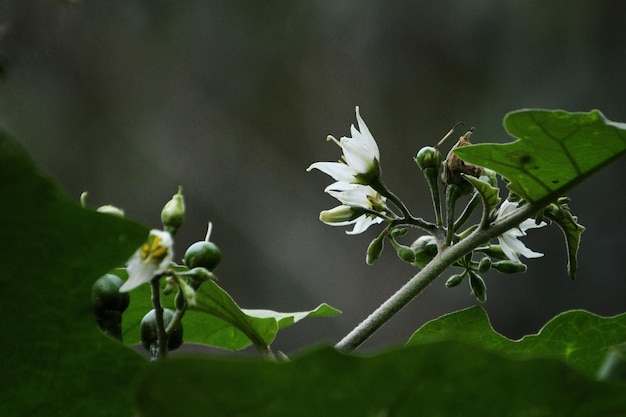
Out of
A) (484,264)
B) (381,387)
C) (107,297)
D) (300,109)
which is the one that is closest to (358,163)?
(484,264)

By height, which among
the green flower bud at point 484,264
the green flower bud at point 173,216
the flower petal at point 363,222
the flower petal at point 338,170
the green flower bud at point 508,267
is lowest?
the flower petal at point 363,222

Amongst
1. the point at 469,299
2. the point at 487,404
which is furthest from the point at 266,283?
the point at 487,404

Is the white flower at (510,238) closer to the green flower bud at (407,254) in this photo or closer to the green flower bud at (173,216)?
the green flower bud at (407,254)

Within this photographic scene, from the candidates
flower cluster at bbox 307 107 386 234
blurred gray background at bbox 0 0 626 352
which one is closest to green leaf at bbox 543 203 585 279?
flower cluster at bbox 307 107 386 234

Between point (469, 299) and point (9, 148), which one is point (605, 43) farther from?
point (9, 148)

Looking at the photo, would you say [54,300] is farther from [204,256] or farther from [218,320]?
[218,320]

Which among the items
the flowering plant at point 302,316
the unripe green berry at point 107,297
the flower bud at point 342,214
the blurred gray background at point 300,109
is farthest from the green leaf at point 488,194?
the blurred gray background at point 300,109
